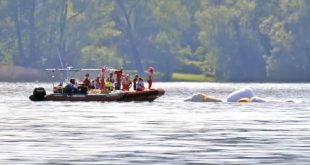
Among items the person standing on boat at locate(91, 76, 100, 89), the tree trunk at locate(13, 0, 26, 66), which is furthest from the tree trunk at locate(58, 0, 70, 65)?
the person standing on boat at locate(91, 76, 100, 89)

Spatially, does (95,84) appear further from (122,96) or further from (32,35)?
(32,35)

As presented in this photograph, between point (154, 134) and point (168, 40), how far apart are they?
146m

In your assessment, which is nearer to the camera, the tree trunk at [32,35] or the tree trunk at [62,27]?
the tree trunk at [62,27]

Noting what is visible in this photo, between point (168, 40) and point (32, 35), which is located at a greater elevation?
point (32, 35)

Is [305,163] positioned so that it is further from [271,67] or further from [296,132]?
[271,67]

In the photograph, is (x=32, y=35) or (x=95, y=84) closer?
(x=95, y=84)

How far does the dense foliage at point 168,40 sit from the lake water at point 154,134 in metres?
103

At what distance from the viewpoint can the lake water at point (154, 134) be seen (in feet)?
140

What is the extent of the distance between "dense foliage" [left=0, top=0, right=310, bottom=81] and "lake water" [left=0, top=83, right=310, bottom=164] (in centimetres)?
10300

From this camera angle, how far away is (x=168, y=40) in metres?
199

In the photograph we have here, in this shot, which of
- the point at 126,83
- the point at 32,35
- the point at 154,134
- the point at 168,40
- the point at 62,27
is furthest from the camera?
the point at 168,40

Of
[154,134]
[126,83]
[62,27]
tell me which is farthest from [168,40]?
[154,134]

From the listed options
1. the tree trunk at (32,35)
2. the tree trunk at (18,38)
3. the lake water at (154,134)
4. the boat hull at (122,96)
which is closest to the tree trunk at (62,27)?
the tree trunk at (32,35)

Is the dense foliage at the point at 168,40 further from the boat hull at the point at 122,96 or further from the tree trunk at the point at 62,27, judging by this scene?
the boat hull at the point at 122,96
